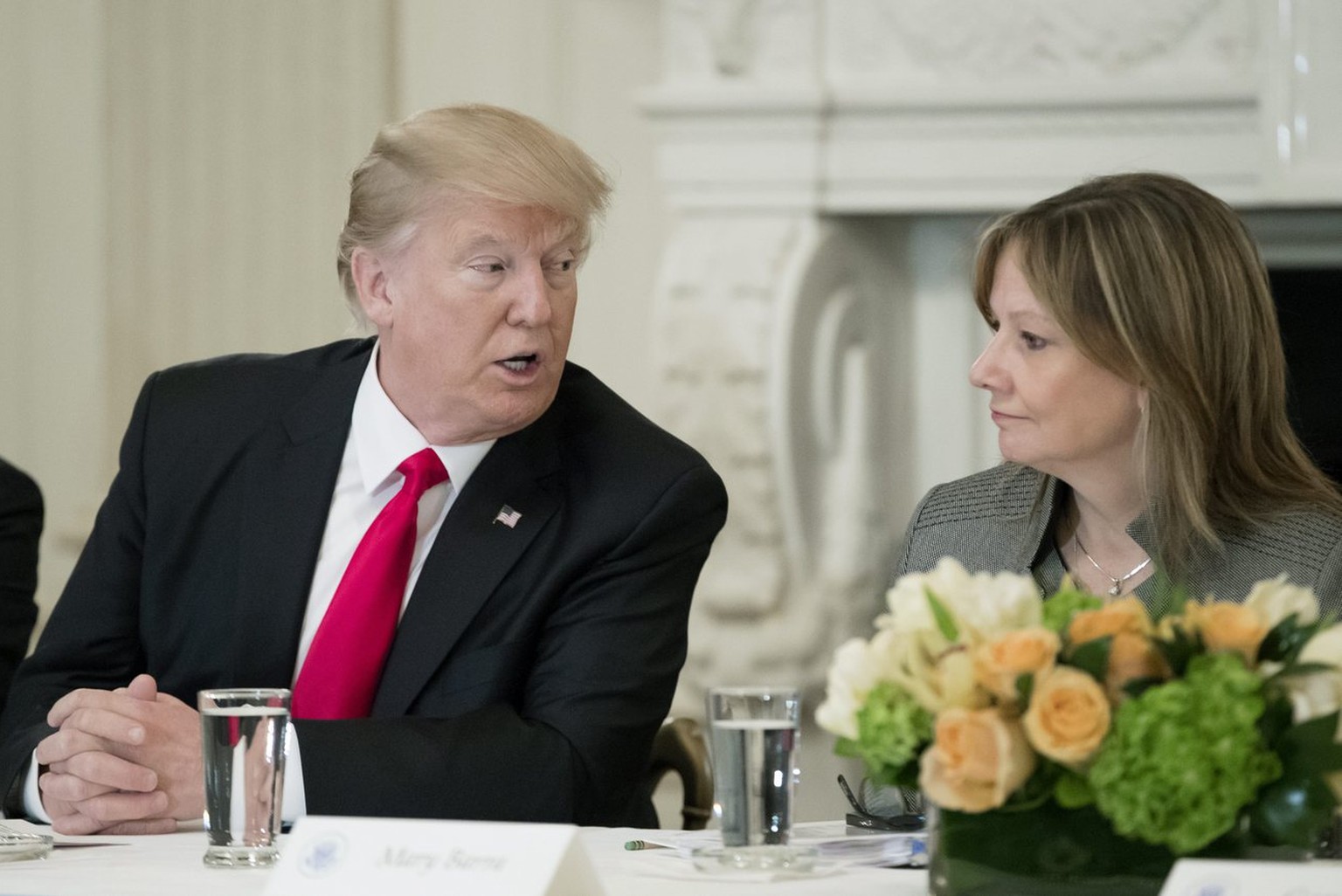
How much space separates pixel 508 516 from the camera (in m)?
2.16

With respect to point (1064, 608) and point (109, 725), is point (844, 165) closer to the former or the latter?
point (109, 725)

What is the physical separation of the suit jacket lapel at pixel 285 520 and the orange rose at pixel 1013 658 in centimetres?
111

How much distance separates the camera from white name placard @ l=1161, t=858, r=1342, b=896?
1109 millimetres

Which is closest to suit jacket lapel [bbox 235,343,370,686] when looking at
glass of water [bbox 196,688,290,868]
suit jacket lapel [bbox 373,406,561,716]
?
suit jacket lapel [bbox 373,406,561,716]

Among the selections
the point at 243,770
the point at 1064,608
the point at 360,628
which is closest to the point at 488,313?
the point at 360,628

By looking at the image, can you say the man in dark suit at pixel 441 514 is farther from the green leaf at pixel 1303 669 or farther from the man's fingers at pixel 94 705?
the green leaf at pixel 1303 669

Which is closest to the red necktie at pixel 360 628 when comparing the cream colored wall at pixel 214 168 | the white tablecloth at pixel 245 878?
the white tablecloth at pixel 245 878

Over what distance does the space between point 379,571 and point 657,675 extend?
32 centimetres

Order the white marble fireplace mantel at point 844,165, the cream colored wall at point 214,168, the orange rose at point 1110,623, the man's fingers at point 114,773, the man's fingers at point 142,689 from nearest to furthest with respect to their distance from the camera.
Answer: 1. the orange rose at point 1110,623
2. the man's fingers at point 114,773
3. the man's fingers at point 142,689
4. the white marble fireplace mantel at point 844,165
5. the cream colored wall at point 214,168

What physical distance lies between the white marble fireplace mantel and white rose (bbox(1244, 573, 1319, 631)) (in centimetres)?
239

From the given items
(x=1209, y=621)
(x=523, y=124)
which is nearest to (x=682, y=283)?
(x=523, y=124)

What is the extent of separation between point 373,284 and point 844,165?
5.22 ft

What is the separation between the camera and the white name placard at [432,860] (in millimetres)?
1197

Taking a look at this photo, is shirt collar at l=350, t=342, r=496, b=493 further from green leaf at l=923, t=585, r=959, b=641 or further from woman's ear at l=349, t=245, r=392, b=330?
green leaf at l=923, t=585, r=959, b=641
